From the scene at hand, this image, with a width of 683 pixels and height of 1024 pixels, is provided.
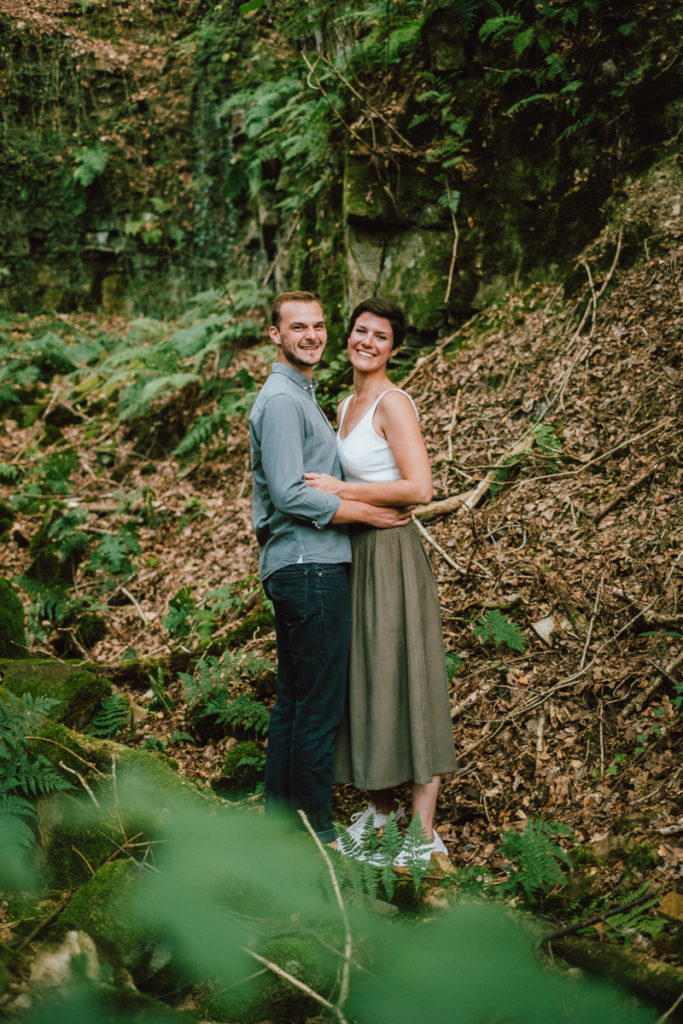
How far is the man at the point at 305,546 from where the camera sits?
3.12 meters

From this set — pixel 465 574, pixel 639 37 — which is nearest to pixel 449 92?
pixel 639 37

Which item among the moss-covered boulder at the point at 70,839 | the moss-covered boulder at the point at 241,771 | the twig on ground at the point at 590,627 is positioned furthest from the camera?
the moss-covered boulder at the point at 241,771

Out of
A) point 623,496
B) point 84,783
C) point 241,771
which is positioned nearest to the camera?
point 84,783

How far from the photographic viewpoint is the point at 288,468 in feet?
10.1

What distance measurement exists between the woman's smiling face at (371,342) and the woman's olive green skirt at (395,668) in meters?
0.74

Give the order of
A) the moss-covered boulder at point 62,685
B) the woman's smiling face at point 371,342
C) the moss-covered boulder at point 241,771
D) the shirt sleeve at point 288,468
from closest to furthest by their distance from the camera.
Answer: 1. the shirt sleeve at point 288,468
2. the woman's smiling face at point 371,342
3. the moss-covered boulder at point 241,771
4. the moss-covered boulder at point 62,685

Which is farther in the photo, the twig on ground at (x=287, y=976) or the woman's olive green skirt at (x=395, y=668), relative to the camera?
the woman's olive green skirt at (x=395, y=668)

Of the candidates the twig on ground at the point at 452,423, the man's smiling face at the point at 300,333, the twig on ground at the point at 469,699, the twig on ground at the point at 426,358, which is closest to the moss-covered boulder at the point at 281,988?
the man's smiling face at the point at 300,333

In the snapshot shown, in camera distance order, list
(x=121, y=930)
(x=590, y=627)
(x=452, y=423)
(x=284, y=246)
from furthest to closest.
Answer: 1. (x=284, y=246)
2. (x=452, y=423)
3. (x=590, y=627)
4. (x=121, y=930)

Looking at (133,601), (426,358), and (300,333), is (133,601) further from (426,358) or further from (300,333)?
(300,333)

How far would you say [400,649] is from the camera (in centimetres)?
326

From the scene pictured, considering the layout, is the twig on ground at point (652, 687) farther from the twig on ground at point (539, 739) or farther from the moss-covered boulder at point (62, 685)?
the moss-covered boulder at point (62, 685)

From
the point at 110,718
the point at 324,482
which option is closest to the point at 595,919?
the point at 324,482

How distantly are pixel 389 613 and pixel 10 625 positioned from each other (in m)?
3.31
